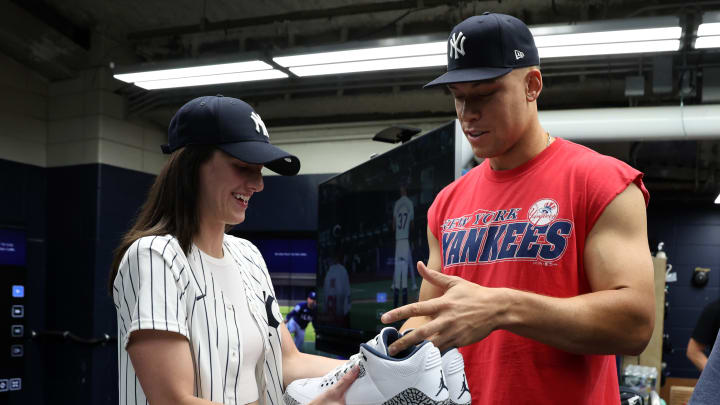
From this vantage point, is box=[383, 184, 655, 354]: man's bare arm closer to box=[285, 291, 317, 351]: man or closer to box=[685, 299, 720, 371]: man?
box=[685, 299, 720, 371]: man

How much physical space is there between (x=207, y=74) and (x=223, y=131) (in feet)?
16.1

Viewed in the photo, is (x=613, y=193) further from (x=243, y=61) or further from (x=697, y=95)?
(x=697, y=95)

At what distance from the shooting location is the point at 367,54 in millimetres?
5500

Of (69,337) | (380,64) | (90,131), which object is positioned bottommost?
(69,337)

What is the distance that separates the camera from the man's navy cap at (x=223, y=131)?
1.63 meters

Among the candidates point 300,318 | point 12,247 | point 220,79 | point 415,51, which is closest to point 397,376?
point 415,51

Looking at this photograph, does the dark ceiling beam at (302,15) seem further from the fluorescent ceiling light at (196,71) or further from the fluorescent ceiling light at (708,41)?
the fluorescent ceiling light at (708,41)

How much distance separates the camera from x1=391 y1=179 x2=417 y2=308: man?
13.9ft

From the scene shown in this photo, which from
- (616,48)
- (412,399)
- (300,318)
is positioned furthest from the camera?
(300,318)

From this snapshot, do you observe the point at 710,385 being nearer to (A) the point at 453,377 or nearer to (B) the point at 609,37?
(A) the point at 453,377

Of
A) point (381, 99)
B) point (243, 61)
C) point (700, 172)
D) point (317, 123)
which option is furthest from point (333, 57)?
point (700, 172)

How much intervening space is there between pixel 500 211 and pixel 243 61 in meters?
4.70

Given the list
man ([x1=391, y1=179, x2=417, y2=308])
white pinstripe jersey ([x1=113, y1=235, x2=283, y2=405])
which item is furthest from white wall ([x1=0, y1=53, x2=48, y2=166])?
white pinstripe jersey ([x1=113, y1=235, x2=283, y2=405])

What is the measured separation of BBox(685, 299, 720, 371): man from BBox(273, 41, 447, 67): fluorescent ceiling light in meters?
2.97
